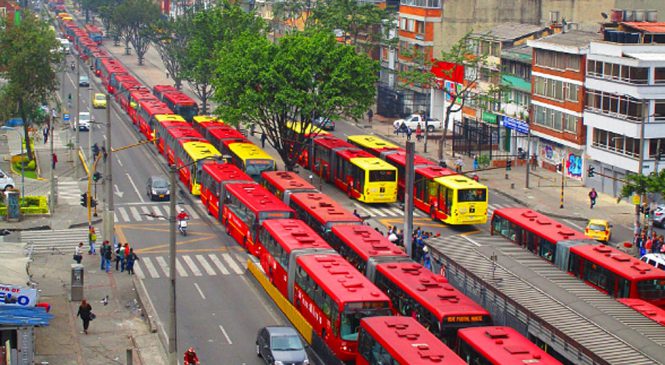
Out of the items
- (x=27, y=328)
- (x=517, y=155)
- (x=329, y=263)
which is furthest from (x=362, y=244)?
(x=517, y=155)

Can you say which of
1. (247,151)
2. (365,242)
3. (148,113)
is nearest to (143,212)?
(247,151)

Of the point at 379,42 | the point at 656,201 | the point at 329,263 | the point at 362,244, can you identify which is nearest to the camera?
the point at 329,263

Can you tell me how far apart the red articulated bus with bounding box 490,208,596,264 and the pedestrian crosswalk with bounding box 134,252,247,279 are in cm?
1572

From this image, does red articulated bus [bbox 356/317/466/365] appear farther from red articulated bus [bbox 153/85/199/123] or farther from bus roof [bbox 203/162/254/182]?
red articulated bus [bbox 153/85/199/123]

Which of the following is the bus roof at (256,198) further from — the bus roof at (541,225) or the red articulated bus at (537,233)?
the bus roof at (541,225)

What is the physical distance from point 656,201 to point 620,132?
566 centimetres

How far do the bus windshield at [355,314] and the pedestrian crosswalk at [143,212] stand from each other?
33.2 meters

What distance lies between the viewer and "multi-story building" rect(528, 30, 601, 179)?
9169cm

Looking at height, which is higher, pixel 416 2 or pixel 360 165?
pixel 416 2

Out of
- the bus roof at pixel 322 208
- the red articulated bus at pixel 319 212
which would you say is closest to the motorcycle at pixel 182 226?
the red articulated bus at pixel 319 212

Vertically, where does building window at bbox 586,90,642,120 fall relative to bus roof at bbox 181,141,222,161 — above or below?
above

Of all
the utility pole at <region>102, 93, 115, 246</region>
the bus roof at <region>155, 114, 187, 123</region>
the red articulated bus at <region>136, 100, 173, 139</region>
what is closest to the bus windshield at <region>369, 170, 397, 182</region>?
the utility pole at <region>102, 93, 115, 246</region>

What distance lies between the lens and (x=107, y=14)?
199375mm

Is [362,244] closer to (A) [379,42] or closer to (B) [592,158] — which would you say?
(B) [592,158]
